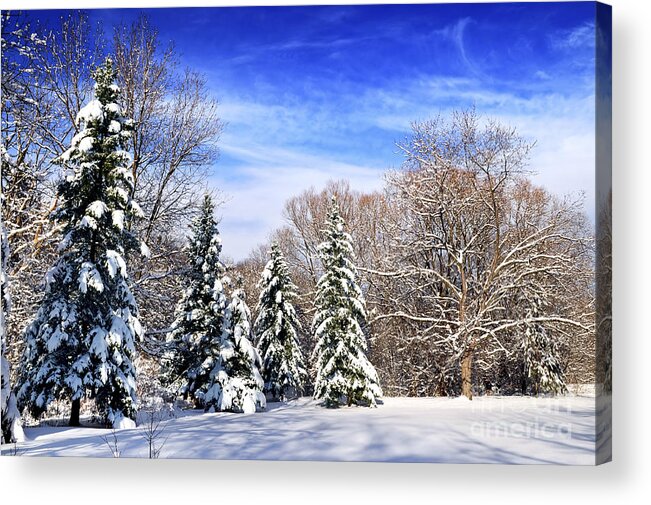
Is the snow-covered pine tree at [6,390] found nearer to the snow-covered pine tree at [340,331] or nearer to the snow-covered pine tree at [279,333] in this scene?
the snow-covered pine tree at [279,333]

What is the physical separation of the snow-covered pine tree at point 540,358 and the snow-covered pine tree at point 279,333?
2.70m

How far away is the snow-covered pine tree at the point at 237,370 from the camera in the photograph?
902cm

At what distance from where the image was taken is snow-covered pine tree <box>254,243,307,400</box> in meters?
8.94

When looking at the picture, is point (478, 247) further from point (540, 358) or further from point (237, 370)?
point (237, 370)

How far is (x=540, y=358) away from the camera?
8320mm

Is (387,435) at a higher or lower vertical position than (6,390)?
lower

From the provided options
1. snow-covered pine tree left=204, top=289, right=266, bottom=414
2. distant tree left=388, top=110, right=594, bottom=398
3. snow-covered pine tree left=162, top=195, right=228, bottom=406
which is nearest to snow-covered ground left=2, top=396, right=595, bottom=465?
snow-covered pine tree left=204, top=289, right=266, bottom=414

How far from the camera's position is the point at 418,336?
9.07 metres

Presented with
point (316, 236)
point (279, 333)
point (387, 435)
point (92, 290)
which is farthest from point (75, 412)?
point (387, 435)

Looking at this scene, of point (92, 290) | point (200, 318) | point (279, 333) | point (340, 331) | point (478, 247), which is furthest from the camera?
point (200, 318)

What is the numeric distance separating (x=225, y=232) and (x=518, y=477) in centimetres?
429

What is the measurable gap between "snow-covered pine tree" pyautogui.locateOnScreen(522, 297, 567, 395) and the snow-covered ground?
22 cm

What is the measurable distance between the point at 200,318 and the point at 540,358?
4.45m

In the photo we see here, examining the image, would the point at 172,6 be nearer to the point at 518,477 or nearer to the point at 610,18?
the point at 610,18
